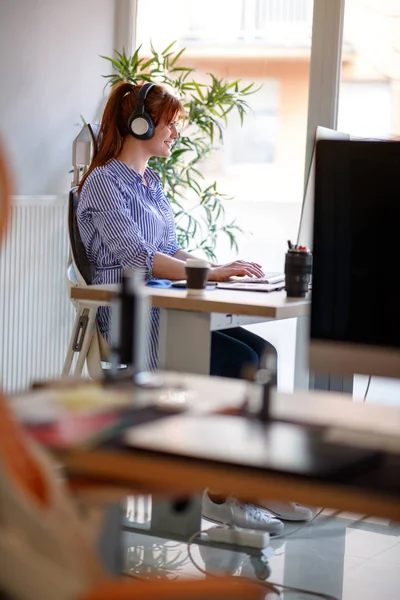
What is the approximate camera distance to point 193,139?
4.48 metres

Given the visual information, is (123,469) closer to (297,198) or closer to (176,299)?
(176,299)

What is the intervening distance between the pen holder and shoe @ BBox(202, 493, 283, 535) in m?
0.85

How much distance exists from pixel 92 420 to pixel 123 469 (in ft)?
0.61

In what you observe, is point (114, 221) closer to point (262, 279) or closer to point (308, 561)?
point (262, 279)

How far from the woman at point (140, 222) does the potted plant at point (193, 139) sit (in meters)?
0.81

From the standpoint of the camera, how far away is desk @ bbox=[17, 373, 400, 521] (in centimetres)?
122

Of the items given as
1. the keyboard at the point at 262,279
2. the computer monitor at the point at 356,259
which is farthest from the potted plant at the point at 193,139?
the computer monitor at the point at 356,259

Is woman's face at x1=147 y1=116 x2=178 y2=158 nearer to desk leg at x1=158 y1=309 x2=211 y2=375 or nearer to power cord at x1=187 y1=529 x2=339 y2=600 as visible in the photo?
desk leg at x1=158 y1=309 x2=211 y2=375

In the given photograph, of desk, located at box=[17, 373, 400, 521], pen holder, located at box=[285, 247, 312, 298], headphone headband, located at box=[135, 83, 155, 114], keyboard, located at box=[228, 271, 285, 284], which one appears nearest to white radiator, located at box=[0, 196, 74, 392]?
headphone headband, located at box=[135, 83, 155, 114]

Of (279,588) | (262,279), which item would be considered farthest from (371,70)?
(279,588)

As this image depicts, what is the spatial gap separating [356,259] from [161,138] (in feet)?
5.87

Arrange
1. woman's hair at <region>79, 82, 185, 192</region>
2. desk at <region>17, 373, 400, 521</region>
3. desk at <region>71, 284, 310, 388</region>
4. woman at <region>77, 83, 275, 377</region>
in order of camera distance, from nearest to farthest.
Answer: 1. desk at <region>17, 373, 400, 521</region>
2. desk at <region>71, 284, 310, 388</region>
3. woman at <region>77, 83, 275, 377</region>
4. woman's hair at <region>79, 82, 185, 192</region>

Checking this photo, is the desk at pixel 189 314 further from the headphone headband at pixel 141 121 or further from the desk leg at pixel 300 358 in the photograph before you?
the desk leg at pixel 300 358

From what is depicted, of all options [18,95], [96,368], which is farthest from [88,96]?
[96,368]
